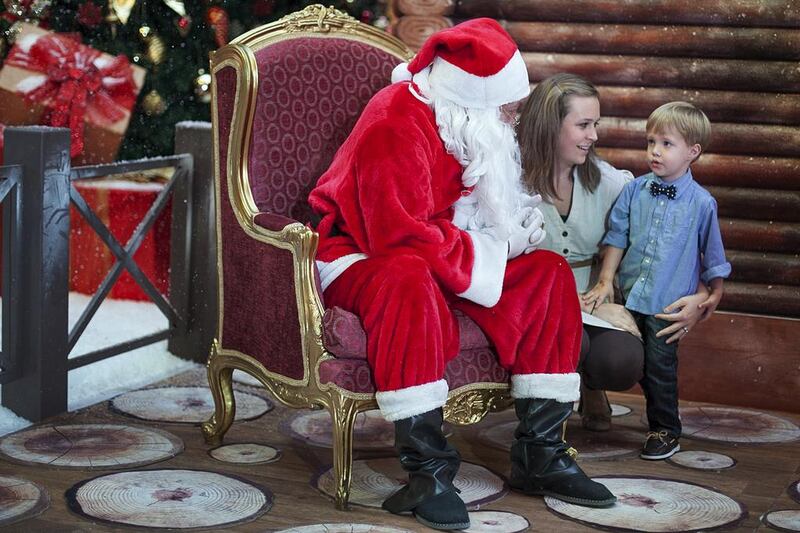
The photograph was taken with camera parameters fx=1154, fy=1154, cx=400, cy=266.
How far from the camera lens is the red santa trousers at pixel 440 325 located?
3.06 metres

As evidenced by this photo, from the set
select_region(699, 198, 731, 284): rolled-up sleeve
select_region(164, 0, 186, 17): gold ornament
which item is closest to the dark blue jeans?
select_region(699, 198, 731, 284): rolled-up sleeve

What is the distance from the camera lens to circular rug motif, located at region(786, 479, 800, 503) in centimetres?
347

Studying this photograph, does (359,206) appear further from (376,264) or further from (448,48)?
(448,48)

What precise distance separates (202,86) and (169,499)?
2783mm

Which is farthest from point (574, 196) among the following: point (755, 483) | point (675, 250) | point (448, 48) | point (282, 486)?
point (282, 486)

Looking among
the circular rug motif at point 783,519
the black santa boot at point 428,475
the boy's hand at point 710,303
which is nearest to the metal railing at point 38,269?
the black santa boot at point 428,475

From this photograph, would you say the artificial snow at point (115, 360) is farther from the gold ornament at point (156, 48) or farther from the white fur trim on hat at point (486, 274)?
the white fur trim on hat at point (486, 274)

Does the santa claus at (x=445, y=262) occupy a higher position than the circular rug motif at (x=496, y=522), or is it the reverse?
the santa claus at (x=445, y=262)

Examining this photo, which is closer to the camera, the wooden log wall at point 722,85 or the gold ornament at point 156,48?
the wooden log wall at point 722,85

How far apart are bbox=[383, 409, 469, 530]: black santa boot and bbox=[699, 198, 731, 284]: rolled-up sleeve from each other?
3.90 ft

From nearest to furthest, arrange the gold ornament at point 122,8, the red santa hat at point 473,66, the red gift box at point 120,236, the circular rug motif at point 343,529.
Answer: the circular rug motif at point 343,529, the red santa hat at point 473,66, the red gift box at point 120,236, the gold ornament at point 122,8

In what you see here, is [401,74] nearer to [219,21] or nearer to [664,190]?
[664,190]

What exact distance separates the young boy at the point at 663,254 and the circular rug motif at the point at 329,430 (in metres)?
0.83

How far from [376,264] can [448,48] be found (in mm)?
667
